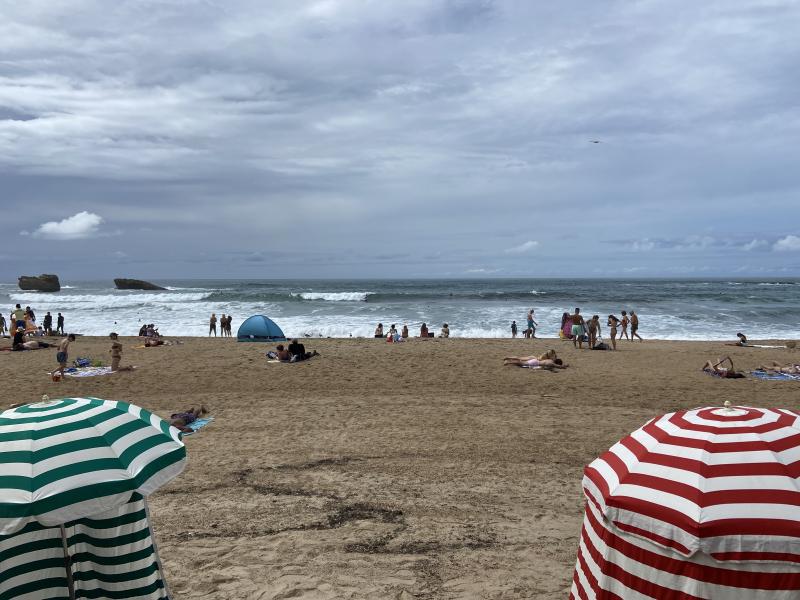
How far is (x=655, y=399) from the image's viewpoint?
12.1 metres

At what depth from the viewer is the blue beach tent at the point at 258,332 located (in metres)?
23.2

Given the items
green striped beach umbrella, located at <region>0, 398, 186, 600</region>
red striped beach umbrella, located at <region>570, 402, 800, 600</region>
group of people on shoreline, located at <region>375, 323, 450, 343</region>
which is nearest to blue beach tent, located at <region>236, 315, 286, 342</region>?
group of people on shoreline, located at <region>375, 323, 450, 343</region>

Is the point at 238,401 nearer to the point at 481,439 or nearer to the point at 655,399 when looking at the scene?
the point at 481,439

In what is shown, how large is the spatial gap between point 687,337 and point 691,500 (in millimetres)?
29331

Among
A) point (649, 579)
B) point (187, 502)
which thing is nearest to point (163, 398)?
point (187, 502)

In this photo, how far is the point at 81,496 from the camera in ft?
10.2

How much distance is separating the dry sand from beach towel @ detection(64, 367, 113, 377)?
593mm

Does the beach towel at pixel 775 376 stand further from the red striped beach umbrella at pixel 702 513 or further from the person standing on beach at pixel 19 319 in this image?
the person standing on beach at pixel 19 319

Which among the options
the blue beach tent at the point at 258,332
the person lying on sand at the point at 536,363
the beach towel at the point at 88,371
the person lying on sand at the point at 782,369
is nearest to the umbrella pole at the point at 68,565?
the beach towel at the point at 88,371

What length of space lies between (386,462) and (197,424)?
4.12 m

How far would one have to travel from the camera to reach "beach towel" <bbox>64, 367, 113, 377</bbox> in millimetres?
15051

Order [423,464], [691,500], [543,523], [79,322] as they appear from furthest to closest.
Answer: [79,322]
[423,464]
[543,523]
[691,500]

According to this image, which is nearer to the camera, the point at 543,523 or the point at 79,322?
the point at 543,523

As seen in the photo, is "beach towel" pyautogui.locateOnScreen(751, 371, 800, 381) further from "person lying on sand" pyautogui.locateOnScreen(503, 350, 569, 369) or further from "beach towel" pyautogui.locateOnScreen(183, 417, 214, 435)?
"beach towel" pyautogui.locateOnScreen(183, 417, 214, 435)
